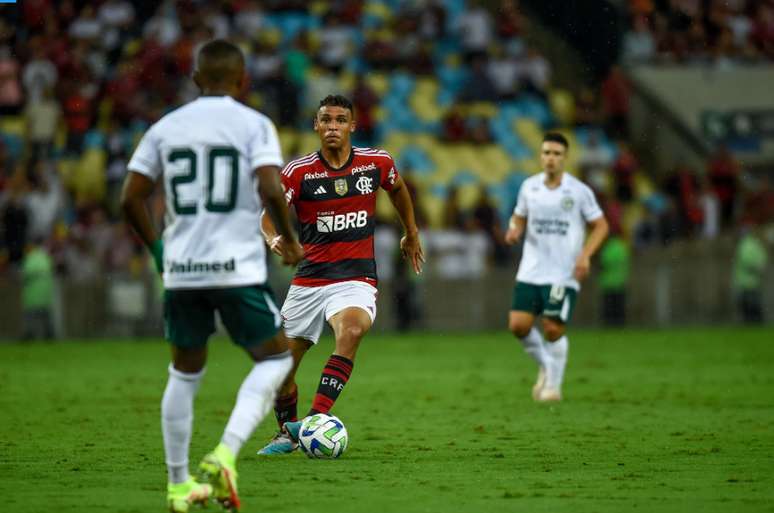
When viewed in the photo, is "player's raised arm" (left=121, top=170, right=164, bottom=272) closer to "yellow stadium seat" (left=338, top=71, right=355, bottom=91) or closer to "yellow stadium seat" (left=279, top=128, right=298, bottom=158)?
"yellow stadium seat" (left=279, top=128, right=298, bottom=158)

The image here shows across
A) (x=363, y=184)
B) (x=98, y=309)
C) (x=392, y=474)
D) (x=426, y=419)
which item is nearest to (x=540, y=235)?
(x=426, y=419)

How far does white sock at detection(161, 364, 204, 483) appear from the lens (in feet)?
23.6

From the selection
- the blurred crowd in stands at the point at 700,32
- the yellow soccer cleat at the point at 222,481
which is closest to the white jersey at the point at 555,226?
the yellow soccer cleat at the point at 222,481

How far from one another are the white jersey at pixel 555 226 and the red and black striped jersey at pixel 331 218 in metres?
4.32

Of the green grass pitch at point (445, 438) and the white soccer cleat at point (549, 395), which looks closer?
the green grass pitch at point (445, 438)

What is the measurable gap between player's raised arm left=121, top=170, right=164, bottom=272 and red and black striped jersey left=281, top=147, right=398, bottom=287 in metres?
2.90

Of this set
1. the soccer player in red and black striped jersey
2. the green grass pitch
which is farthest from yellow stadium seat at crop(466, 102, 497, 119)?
the soccer player in red and black striped jersey

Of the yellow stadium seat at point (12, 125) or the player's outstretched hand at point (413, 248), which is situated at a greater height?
the yellow stadium seat at point (12, 125)

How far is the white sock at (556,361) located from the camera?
46.1ft

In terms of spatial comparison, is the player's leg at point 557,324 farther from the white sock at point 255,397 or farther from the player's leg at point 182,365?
the player's leg at point 182,365

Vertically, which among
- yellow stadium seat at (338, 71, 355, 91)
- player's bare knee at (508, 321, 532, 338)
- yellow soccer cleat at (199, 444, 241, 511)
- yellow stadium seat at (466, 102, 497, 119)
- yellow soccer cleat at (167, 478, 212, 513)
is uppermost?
yellow stadium seat at (338, 71, 355, 91)

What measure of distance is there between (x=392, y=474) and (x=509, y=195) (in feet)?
72.2

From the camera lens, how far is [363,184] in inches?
404

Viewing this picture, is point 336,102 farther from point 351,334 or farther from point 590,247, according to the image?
point 590,247
